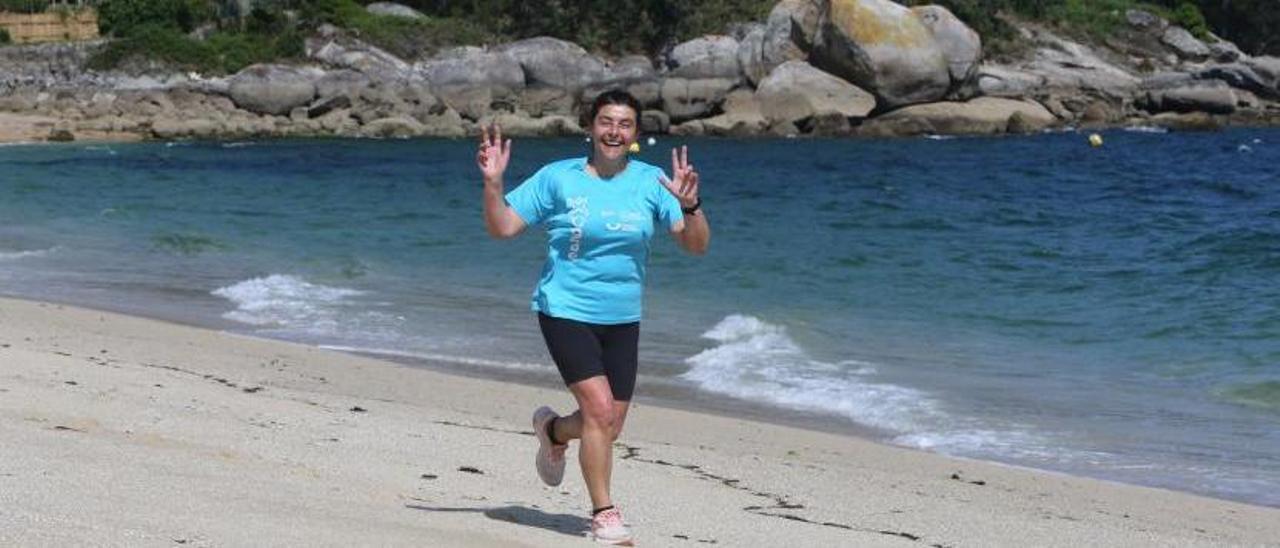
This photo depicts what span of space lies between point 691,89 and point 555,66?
18.8 feet

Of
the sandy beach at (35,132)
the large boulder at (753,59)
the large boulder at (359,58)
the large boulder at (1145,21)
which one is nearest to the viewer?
the sandy beach at (35,132)

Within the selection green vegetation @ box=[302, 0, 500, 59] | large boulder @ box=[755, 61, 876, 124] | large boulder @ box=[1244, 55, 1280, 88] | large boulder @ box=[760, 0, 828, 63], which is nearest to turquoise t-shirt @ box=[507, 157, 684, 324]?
large boulder @ box=[755, 61, 876, 124]

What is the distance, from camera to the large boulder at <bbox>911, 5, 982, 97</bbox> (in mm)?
53875

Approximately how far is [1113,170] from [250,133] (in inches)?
996

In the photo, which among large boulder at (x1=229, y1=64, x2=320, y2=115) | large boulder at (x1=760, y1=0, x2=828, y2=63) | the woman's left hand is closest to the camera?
the woman's left hand

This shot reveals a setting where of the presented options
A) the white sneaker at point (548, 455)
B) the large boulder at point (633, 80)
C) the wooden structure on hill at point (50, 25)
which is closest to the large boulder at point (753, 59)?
the large boulder at point (633, 80)

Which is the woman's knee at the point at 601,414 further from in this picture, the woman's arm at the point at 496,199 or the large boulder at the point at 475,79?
the large boulder at the point at 475,79

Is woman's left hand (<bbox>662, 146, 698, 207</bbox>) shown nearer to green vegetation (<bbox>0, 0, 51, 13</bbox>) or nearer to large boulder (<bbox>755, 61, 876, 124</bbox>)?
large boulder (<bbox>755, 61, 876, 124</bbox>)

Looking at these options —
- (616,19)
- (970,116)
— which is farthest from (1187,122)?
(616,19)

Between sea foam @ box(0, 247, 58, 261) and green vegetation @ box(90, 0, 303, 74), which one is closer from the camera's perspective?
sea foam @ box(0, 247, 58, 261)

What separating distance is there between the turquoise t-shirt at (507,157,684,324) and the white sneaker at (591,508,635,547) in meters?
0.68

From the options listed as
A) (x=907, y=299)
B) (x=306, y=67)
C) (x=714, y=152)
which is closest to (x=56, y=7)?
(x=306, y=67)

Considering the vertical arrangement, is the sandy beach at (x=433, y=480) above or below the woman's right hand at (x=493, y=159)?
below

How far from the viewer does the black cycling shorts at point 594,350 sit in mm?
6133
